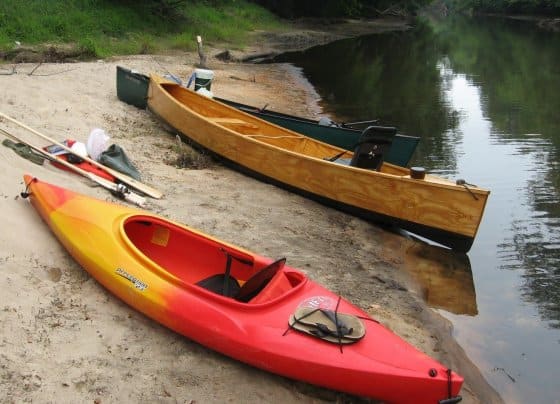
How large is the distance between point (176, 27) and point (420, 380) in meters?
23.3

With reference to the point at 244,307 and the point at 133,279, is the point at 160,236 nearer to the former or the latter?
the point at 133,279

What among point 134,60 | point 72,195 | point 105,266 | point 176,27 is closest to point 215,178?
point 72,195

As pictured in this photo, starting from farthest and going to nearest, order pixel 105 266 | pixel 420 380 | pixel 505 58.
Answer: pixel 505 58, pixel 105 266, pixel 420 380

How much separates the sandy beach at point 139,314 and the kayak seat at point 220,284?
1.99 feet

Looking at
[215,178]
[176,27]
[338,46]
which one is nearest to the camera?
[215,178]

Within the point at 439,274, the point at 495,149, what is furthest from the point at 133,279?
the point at 495,149

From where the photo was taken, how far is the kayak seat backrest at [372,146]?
759 cm

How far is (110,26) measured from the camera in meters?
21.0

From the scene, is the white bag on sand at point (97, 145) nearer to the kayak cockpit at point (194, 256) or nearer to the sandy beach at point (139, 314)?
the sandy beach at point (139, 314)

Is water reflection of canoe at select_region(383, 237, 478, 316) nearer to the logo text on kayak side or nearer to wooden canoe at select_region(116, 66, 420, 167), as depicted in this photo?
wooden canoe at select_region(116, 66, 420, 167)

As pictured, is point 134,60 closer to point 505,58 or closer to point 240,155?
point 240,155

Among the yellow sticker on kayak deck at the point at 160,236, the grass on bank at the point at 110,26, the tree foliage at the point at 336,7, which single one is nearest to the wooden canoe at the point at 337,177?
the yellow sticker on kayak deck at the point at 160,236

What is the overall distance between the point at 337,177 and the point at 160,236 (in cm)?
318

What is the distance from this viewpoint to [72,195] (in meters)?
5.46
